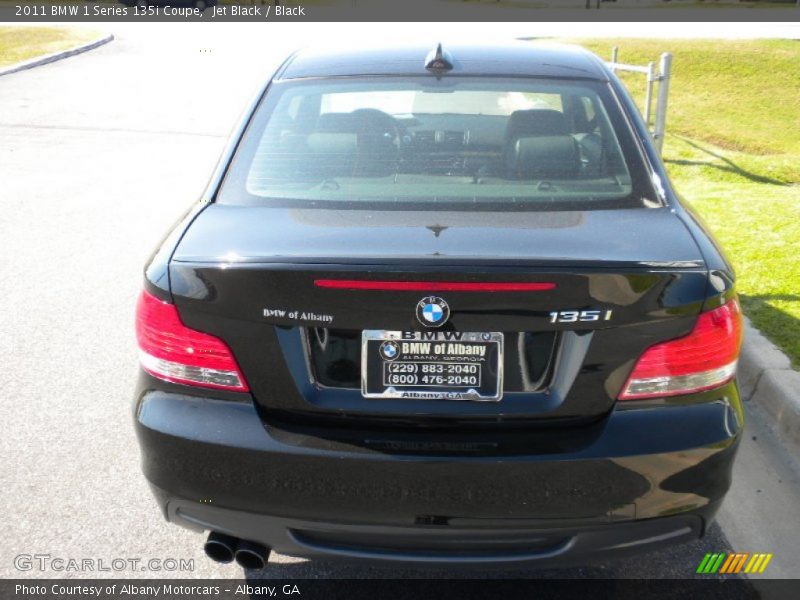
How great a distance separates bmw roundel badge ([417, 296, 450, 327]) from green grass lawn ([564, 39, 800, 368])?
9.44 ft

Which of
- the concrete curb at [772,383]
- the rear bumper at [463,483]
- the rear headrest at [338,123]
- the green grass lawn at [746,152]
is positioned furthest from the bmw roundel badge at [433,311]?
the green grass lawn at [746,152]

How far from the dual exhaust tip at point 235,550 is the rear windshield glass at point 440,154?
1.09 meters

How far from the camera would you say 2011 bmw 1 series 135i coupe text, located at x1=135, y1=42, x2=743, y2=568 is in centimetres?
249

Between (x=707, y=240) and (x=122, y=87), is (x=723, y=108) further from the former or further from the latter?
(x=707, y=240)

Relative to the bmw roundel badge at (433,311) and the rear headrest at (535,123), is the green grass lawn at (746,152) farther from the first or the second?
the bmw roundel badge at (433,311)

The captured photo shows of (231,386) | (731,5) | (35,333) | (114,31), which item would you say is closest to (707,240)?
(231,386)

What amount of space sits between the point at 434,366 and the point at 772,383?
8.36 feet

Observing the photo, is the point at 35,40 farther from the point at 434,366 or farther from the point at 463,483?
the point at 463,483

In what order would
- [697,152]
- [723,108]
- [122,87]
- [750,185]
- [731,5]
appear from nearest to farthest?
[750,185] < [697,152] < [723,108] < [122,87] < [731,5]

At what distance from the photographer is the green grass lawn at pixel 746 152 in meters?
6.04

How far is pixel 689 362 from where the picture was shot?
2564mm

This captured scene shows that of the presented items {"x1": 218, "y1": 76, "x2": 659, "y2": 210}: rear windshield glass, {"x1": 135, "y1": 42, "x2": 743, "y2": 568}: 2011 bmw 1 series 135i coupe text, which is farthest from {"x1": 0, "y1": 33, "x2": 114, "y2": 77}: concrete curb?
{"x1": 135, "y1": 42, "x2": 743, "y2": 568}: 2011 bmw 1 series 135i coupe text

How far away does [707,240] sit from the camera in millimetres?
2805

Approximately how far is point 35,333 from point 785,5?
4841 centimetres
